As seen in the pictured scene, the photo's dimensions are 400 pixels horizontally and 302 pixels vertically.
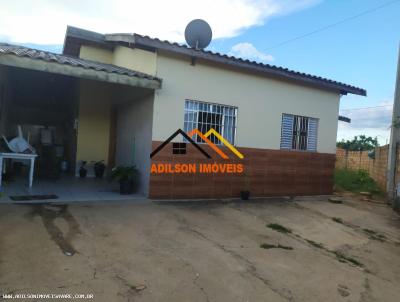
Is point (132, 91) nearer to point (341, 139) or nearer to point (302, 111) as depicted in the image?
point (302, 111)

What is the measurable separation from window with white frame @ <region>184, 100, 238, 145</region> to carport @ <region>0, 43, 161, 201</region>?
39.9 inches

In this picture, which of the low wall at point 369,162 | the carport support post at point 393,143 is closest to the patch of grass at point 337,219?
the carport support post at point 393,143

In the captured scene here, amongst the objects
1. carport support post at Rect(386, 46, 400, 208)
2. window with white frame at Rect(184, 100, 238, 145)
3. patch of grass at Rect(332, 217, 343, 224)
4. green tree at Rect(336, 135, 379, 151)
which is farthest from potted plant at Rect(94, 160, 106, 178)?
green tree at Rect(336, 135, 379, 151)

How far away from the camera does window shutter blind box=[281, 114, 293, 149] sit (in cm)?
965

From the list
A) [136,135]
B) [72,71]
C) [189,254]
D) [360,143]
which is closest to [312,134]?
[136,135]

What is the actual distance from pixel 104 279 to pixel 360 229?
5.71 meters

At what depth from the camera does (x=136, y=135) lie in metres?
8.68

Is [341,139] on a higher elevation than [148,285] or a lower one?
higher

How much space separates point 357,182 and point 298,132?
524cm

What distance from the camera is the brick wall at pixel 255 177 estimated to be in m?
7.73

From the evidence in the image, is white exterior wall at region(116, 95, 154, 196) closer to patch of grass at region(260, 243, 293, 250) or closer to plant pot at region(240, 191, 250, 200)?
plant pot at region(240, 191, 250, 200)

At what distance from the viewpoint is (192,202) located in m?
7.88

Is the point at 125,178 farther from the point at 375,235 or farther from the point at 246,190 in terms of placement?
the point at 375,235

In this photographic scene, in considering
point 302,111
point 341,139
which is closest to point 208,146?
point 302,111
